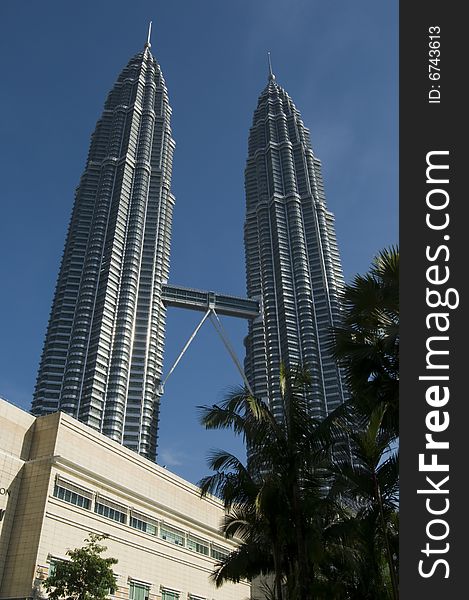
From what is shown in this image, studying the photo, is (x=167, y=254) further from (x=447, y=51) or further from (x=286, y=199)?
(x=447, y=51)

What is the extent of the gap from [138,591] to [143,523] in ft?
11.6

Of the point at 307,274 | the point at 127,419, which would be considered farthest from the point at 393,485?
the point at 307,274

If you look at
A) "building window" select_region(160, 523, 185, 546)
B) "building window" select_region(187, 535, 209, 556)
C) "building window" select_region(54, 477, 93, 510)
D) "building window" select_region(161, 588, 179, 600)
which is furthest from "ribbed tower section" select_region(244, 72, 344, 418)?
"building window" select_region(54, 477, 93, 510)

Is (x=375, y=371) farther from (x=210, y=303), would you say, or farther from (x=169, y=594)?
(x=210, y=303)

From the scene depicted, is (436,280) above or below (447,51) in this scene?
below

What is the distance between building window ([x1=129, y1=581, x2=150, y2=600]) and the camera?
31.4m

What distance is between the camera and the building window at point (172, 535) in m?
35.8

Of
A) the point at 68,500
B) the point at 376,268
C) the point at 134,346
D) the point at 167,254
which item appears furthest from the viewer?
the point at 167,254

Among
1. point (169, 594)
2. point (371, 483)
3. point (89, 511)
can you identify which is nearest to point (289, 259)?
point (169, 594)

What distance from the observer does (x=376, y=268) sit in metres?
11.8

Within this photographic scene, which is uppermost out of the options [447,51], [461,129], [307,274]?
[307,274]

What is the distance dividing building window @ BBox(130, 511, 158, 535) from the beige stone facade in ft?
0.18

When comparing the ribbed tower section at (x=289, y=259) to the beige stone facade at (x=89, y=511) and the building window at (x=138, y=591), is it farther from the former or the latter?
the building window at (x=138, y=591)

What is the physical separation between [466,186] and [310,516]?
10877 mm
